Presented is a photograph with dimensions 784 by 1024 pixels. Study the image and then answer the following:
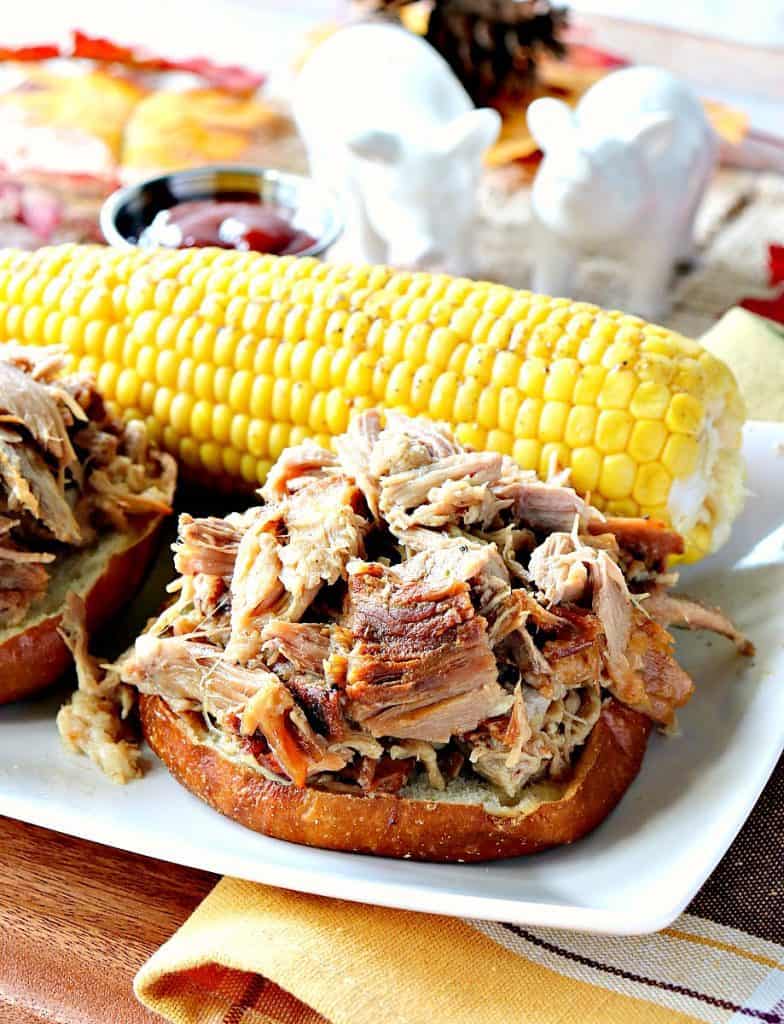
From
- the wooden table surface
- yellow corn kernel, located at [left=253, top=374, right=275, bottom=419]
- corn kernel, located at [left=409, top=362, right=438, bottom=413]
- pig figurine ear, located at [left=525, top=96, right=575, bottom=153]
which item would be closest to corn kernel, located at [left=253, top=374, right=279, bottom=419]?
yellow corn kernel, located at [left=253, top=374, right=275, bottom=419]

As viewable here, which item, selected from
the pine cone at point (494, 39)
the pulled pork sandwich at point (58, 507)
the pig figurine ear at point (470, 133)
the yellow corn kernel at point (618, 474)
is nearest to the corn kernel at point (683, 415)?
the yellow corn kernel at point (618, 474)

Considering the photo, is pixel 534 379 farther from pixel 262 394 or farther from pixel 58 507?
pixel 58 507

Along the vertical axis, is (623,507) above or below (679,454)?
below

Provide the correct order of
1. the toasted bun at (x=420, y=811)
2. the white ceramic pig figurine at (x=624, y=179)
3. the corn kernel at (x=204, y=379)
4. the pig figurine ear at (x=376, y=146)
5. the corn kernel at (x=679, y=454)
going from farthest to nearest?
the white ceramic pig figurine at (x=624, y=179)
the pig figurine ear at (x=376, y=146)
the corn kernel at (x=204, y=379)
the corn kernel at (x=679, y=454)
the toasted bun at (x=420, y=811)

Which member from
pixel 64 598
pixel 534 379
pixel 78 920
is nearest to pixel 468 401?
pixel 534 379

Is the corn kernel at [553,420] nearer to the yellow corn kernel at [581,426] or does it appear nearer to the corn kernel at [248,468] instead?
the yellow corn kernel at [581,426]

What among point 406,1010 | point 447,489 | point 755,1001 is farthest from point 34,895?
point 755,1001

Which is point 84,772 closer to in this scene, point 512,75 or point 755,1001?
point 755,1001

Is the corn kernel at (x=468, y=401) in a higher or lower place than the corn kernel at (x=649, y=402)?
lower
